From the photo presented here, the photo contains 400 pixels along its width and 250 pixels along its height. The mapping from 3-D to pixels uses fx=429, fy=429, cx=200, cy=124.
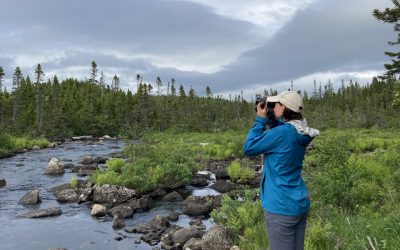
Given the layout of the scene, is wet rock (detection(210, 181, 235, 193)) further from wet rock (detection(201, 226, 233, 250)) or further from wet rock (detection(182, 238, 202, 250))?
wet rock (detection(201, 226, 233, 250))

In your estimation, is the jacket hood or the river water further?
the river water

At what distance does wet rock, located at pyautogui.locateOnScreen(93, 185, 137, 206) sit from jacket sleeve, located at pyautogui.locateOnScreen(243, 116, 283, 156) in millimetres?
15102

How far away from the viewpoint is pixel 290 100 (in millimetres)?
5074

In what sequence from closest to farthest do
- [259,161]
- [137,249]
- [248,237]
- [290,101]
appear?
[290,101] < [248,237] < [137,249] < [259,161]

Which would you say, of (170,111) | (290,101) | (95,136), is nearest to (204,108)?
(170,111)

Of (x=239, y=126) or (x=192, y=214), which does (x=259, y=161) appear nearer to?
(x=192, y=214)

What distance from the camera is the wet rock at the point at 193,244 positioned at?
12.2m

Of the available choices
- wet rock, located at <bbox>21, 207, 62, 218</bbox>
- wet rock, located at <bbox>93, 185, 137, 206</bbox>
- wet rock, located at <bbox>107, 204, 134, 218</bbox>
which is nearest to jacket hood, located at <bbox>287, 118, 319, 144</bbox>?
wet rock, located at <bbox>107, 204, 134, 218</bbox>

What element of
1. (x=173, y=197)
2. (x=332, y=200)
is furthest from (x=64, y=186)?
(x=332, y=200)

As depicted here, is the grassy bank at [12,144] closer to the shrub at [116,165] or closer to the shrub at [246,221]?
the shrub at [116,165]

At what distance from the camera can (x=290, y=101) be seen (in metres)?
5.08

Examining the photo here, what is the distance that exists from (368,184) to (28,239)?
11491mm

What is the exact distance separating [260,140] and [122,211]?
13515mm

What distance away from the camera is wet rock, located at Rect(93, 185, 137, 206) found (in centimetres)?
1940
